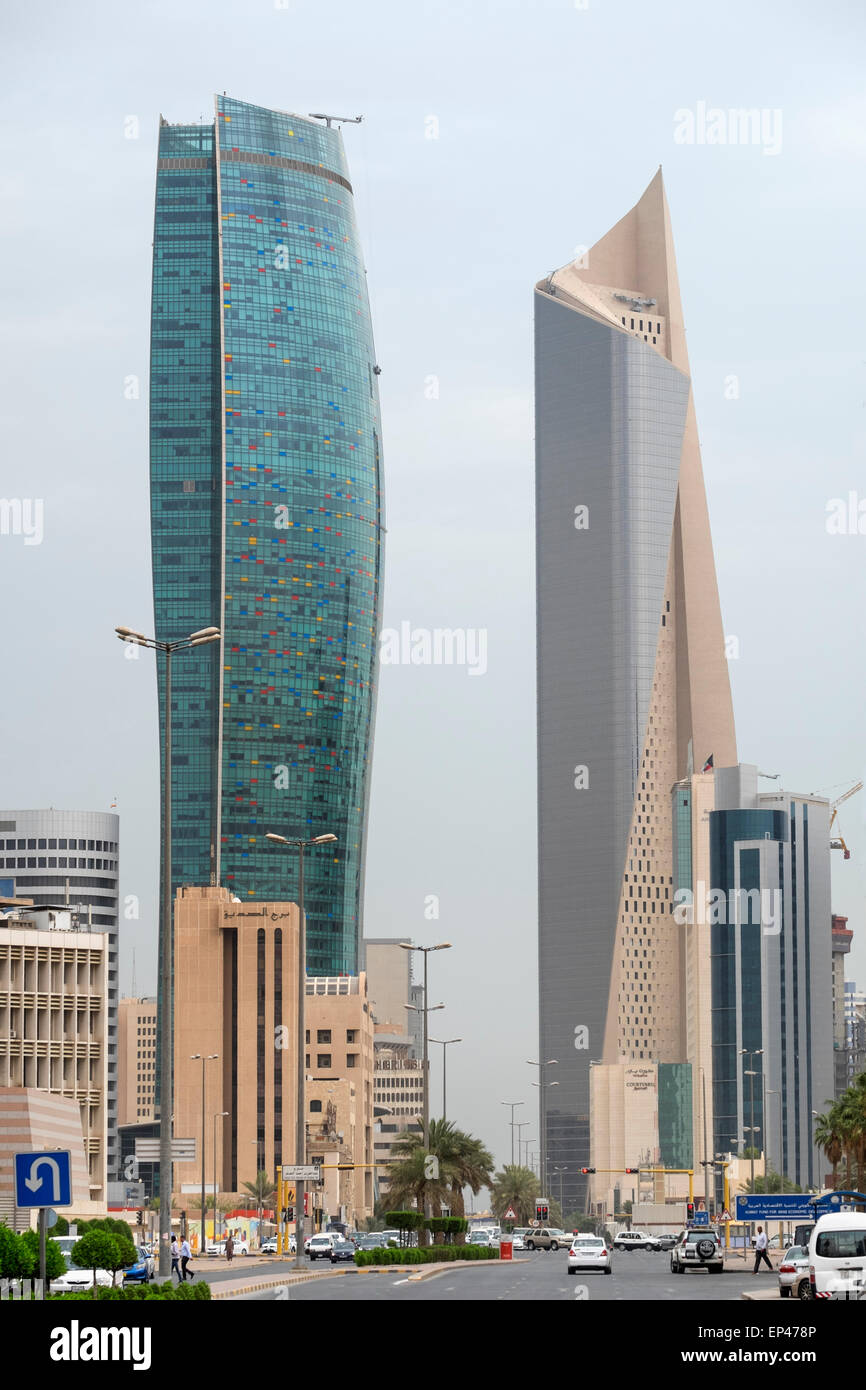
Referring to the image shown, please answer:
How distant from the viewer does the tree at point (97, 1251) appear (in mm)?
43812

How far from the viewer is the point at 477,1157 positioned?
99875mm

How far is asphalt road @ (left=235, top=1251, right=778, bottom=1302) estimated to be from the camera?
4741 cm

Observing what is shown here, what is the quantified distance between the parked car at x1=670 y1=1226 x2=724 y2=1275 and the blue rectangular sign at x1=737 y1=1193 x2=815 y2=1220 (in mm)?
1494

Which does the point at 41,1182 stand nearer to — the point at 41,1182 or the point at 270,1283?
the point at 41,1182

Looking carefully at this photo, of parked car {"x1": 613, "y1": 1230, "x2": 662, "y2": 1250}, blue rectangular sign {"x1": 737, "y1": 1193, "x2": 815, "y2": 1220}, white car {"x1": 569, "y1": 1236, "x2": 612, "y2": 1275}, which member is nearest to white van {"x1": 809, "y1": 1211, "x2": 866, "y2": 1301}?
white car {"x1": 569, "y1": 1236, "x2": 612, "y2": 1275}

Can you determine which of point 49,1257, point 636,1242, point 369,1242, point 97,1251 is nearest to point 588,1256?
point 97,1251

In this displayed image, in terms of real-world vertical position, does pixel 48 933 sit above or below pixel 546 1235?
above

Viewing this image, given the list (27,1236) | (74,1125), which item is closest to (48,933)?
(74,1125)

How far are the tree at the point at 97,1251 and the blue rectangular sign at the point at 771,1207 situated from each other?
3107cm

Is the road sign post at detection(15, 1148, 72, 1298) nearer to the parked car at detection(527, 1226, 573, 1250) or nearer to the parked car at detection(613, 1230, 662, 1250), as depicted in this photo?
the parked car at detection(527, 1226, 573, 1250)

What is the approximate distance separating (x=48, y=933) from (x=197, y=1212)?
6270 cm
